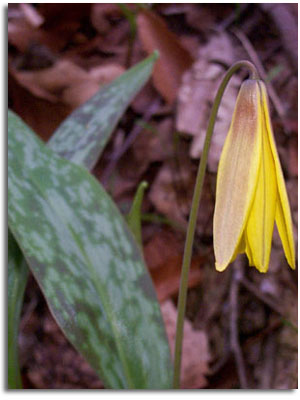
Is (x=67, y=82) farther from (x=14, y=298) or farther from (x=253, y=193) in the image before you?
(x=253, y=193)

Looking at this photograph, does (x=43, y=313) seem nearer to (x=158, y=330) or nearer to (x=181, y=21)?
(x=158, y=330)

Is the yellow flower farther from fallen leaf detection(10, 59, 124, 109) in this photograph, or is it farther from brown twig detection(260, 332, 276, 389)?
fallen leaf detection(10, 59, 124, 109)

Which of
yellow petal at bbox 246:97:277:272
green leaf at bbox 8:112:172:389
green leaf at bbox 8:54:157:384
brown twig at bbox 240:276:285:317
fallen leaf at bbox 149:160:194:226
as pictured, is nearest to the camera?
yellow petal at bbox 246:97:277:272

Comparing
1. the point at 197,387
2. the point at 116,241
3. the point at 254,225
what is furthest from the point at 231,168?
the point at 197,387

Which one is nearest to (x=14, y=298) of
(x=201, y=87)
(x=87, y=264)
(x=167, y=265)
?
(x=87, y=264)

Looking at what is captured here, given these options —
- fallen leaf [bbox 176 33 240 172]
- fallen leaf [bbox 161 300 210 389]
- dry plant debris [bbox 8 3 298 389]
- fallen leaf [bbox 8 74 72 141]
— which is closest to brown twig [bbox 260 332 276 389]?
dry plant debris [bbox 8 3 298 389]

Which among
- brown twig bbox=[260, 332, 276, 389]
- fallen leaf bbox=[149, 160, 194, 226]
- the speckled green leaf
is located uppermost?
the speckled green leaf

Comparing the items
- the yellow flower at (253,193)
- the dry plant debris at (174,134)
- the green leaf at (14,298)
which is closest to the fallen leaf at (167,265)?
the dry plant debris at (174,134)

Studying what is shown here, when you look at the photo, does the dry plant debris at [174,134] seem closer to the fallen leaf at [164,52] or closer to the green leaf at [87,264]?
the fallen leaf at [164,52]
